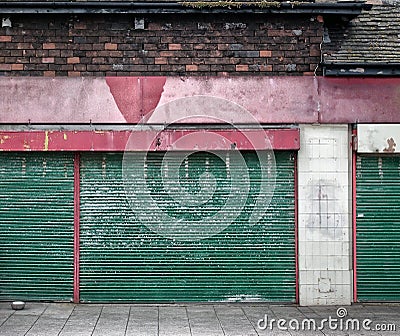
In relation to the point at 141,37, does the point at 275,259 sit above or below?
below

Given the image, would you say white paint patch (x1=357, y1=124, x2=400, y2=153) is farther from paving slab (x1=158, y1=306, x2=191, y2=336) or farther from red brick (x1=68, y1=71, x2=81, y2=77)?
red brick (x1=68, y1=71, x2=81, y2=77)

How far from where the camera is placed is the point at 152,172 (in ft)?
40.3

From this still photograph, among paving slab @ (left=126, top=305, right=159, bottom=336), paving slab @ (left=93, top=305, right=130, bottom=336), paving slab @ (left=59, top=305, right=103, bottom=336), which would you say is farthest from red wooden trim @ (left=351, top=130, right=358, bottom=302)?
paving slab @ (left=59, top=305, right=103, bottom=336)

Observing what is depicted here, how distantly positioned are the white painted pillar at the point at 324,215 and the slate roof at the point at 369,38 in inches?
46.6

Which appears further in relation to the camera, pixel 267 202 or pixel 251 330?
pixel 267 202

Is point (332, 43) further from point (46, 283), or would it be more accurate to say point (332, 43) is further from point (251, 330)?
point (46, 283)

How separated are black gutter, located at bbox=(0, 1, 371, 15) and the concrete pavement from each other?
15.6ft

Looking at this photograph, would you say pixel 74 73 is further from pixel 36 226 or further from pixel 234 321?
pixel 234 321

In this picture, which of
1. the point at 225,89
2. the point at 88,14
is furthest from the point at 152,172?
the point at 88,14

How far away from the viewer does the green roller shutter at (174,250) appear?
479 inches

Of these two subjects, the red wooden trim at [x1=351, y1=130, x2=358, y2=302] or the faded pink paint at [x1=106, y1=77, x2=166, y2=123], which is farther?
the red wooden trim at [x1=351, y1=130, x2=358, y2=302]

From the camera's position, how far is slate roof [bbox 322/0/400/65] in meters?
12.1

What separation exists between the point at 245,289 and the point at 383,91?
396cm

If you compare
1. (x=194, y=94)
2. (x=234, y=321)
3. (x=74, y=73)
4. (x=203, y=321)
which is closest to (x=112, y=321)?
(x=203, y=321)
